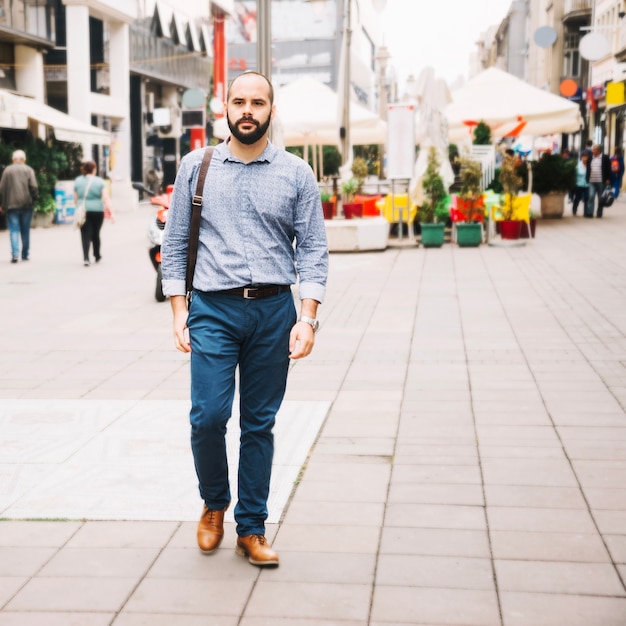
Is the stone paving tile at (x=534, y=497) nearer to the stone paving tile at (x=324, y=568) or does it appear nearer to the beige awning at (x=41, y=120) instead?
the stone paving tile at (x=324, y=568)

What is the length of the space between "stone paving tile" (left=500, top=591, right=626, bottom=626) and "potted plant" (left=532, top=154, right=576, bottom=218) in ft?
69.6

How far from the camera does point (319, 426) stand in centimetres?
624

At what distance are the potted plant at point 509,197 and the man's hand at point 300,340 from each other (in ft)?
49.2

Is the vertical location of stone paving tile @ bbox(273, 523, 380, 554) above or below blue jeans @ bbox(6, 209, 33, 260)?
below

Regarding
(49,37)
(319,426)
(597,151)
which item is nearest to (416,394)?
(319,426)

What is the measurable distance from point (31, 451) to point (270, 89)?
279 centimetres

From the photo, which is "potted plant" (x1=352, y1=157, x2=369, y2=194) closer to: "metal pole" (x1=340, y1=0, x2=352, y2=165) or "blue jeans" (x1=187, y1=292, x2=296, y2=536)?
"metal pole" (x1=340, y1=0, x2=352, y2=165)

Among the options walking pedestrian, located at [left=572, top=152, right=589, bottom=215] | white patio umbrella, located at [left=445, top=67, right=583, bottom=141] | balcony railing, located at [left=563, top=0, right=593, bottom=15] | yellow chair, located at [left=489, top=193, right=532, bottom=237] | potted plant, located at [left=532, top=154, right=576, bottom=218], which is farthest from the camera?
balcony railing, located at [left=563, top=0, right=593, bottom=15]

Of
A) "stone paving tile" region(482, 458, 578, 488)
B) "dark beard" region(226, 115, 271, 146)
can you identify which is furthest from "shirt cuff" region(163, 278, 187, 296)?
"stone paving tile" region(482, 458, 578, 488)

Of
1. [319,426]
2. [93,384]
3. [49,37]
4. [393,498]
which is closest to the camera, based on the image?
[393,498]

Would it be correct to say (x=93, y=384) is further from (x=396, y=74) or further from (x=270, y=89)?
(x=396, y=74)

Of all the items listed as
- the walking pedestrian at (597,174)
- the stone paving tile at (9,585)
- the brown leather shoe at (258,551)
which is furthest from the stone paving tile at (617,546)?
the walking pedestrian at (597,174)

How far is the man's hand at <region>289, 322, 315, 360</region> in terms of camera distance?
391cm

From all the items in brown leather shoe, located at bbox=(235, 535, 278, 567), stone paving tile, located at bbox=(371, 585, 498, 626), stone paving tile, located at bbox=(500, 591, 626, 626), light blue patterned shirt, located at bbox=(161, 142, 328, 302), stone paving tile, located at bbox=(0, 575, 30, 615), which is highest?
light blue patterned shirt, located at bbox=(161, 142, 328, 302)
